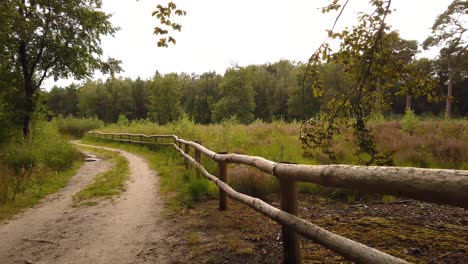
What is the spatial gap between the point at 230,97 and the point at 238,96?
1716mm

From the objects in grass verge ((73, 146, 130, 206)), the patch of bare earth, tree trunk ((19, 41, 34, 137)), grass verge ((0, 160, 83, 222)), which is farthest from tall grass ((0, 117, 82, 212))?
the patch of bare earth

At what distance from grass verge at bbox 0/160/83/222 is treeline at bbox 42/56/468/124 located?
1437 inches

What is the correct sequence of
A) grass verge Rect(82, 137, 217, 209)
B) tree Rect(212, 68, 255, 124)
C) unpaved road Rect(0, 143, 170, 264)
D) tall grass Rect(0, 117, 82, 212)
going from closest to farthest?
unpaved road Rect(0, 143, 170, 264) → grass verge Rect(82, 137, 217, 209) → tall grass Rect(0, 117, 82, 212) → tree Rect(212, 68, 255, 124)

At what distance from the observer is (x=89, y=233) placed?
515 cm

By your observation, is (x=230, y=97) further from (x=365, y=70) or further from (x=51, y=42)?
(x=365, y=70)

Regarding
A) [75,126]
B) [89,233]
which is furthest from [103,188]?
[75,126]

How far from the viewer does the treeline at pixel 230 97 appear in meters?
54.7

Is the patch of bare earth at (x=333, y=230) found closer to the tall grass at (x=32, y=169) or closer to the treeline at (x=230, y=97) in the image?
the tall grass at (x=32, y=169)

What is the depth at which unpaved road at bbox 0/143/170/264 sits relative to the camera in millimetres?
4238

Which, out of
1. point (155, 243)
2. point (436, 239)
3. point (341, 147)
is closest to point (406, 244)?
point (436, 239)

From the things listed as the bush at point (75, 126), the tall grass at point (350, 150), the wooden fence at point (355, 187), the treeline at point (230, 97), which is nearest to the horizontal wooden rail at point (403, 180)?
the wooden fence at point (355, 187)

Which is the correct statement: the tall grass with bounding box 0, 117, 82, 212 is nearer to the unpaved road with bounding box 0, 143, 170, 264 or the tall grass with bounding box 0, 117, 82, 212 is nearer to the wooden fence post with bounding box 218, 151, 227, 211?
the unpaved road with bounding box 0, 143, 170, 264

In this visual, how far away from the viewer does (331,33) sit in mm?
4125

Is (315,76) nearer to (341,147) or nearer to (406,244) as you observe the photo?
(406,244)
